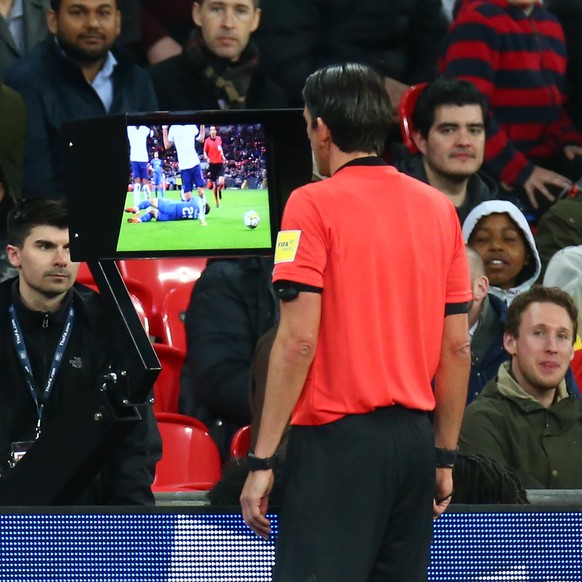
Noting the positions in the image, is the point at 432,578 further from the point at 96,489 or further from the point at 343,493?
the point at 96,489

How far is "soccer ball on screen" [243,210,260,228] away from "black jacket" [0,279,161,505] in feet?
2.23

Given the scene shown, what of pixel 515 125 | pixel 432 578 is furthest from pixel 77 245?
pixel 515 125

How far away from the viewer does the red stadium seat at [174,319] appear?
20.9 feet

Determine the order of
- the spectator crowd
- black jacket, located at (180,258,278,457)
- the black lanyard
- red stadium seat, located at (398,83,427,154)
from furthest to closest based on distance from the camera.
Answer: red stadium seat, located at (398,83,427,154)
black jacket, located at (180,258,278,457)
the spectator crowd
the black lanyard

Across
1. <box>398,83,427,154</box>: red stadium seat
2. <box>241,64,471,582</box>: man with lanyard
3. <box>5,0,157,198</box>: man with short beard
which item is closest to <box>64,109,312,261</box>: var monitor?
<box>241,64,471,582</box>: man with lanyard

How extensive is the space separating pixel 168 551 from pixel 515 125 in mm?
4162

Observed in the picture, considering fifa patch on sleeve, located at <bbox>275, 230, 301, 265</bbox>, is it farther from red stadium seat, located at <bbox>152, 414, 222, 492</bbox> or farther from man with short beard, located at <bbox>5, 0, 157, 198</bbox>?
man with short beard, located at <bbox>5, 0, 157, 198</bbox>

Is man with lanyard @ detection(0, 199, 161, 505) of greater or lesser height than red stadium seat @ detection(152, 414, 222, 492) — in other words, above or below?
above

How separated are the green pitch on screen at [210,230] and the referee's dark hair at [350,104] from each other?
38 cm

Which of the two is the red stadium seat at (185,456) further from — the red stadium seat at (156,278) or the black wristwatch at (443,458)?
the black wristwatch at (443,458)

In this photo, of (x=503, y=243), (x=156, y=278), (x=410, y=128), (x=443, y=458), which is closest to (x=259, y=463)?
(x=443, y=458)

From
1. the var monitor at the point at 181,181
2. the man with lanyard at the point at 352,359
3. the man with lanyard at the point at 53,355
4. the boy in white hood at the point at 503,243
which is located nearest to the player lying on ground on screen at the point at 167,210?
the var monitor at the point at 181,181

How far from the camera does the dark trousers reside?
311 cm

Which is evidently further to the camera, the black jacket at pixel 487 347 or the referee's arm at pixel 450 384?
the black jacket at pixel 487 347
